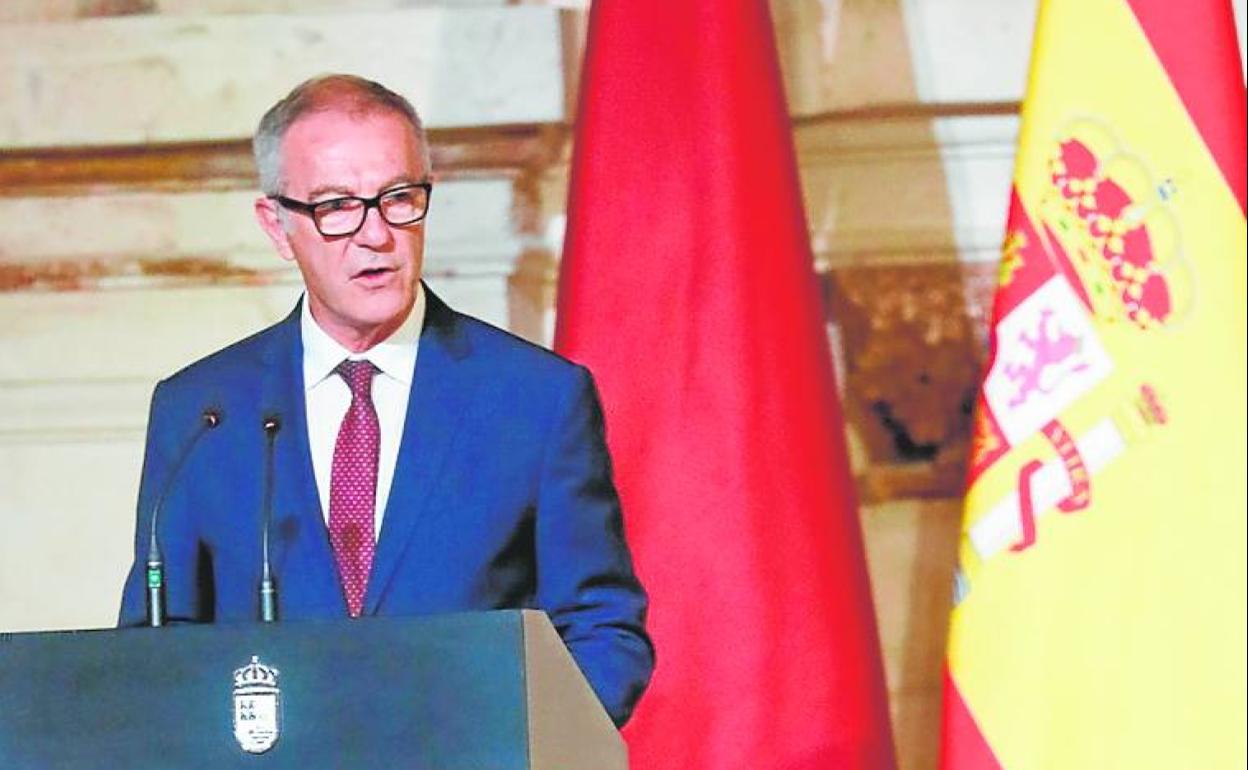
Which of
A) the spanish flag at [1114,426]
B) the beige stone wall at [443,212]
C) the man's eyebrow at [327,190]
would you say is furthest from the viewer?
the beige stone wall at [443,212]

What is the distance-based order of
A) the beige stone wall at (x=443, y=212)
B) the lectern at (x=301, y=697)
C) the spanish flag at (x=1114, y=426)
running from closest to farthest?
the lectern at (x=301, y=697) → the spanish flag at (x=1114, y=426) → the beige stone wall at (x=443, y=212)

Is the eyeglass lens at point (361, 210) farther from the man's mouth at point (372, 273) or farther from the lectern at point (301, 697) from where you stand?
the lectern at point (301, 697)

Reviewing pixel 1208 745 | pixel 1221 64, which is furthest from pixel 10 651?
pixel 1221 64

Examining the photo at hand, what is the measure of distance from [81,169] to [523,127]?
2.68 feet

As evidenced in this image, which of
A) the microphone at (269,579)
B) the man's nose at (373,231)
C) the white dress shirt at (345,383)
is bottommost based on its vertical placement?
the microphone at (269,579)

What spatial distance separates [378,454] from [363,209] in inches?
11.7

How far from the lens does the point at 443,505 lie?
8.79 ft

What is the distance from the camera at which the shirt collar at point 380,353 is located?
2.83 m

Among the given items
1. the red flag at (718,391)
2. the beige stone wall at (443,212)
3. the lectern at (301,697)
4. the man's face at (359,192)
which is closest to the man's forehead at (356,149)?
the man's face at (359,192)

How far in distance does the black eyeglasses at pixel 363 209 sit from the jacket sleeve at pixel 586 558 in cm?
30

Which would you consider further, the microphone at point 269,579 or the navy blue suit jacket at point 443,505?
the navy blue suit jacket at point 443,505

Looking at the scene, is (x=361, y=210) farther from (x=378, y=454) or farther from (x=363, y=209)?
(x=378, y=454)

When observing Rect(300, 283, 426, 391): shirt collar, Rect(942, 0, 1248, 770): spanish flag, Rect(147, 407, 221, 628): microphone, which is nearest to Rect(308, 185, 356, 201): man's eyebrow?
Rect(300, 283, 426, 391): shirt collar

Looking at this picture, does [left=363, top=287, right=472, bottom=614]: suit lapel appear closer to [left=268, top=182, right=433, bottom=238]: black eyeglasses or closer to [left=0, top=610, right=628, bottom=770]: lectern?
[left=268, top=182, right=433, bottom=238]: black eyeglasses
